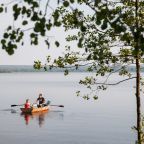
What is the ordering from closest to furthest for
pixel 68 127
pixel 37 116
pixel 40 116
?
pixel 68 127, pixel 40 116, pixel 37 116

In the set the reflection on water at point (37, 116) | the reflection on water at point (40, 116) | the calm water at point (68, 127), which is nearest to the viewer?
the calm water at point (68, 127)

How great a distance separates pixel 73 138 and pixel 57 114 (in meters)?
20.4

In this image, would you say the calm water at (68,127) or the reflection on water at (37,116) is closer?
the calm water at (68,127)

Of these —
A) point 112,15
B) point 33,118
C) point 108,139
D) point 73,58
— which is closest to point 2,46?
point 112,15

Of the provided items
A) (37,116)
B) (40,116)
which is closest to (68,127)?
(40,116)

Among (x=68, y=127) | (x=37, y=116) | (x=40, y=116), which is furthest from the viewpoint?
(x=37, y=116)

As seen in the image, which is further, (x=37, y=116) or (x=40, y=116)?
(x=37, y=116)

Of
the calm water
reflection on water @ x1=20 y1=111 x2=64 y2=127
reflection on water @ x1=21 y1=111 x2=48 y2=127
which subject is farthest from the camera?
reflection on water @ x1=20 y1=111 x2=64 y2=127

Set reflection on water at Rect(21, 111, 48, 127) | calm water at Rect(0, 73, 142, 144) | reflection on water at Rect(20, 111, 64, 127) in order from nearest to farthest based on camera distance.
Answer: calm water at Rect(0, 73, 142, 144) < reflection on water at Rect(21, 111, 48, 127) < reflection on water at Rect(20, 111, 64, 127)

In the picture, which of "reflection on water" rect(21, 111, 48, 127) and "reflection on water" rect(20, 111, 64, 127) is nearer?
"reflection on water" rect(21, 111, 48, 127)

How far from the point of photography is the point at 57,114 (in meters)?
62.9

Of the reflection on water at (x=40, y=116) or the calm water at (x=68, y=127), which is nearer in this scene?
the calm water at (x=68, y=127)

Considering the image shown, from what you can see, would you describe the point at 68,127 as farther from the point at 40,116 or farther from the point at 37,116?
the point at 37,116

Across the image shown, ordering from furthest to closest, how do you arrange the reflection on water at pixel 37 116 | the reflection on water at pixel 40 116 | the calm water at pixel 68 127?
the reflection on water at pixel 40 116 < the reflection on water at pixel 37 116 < the calm water at pixel 68 127
